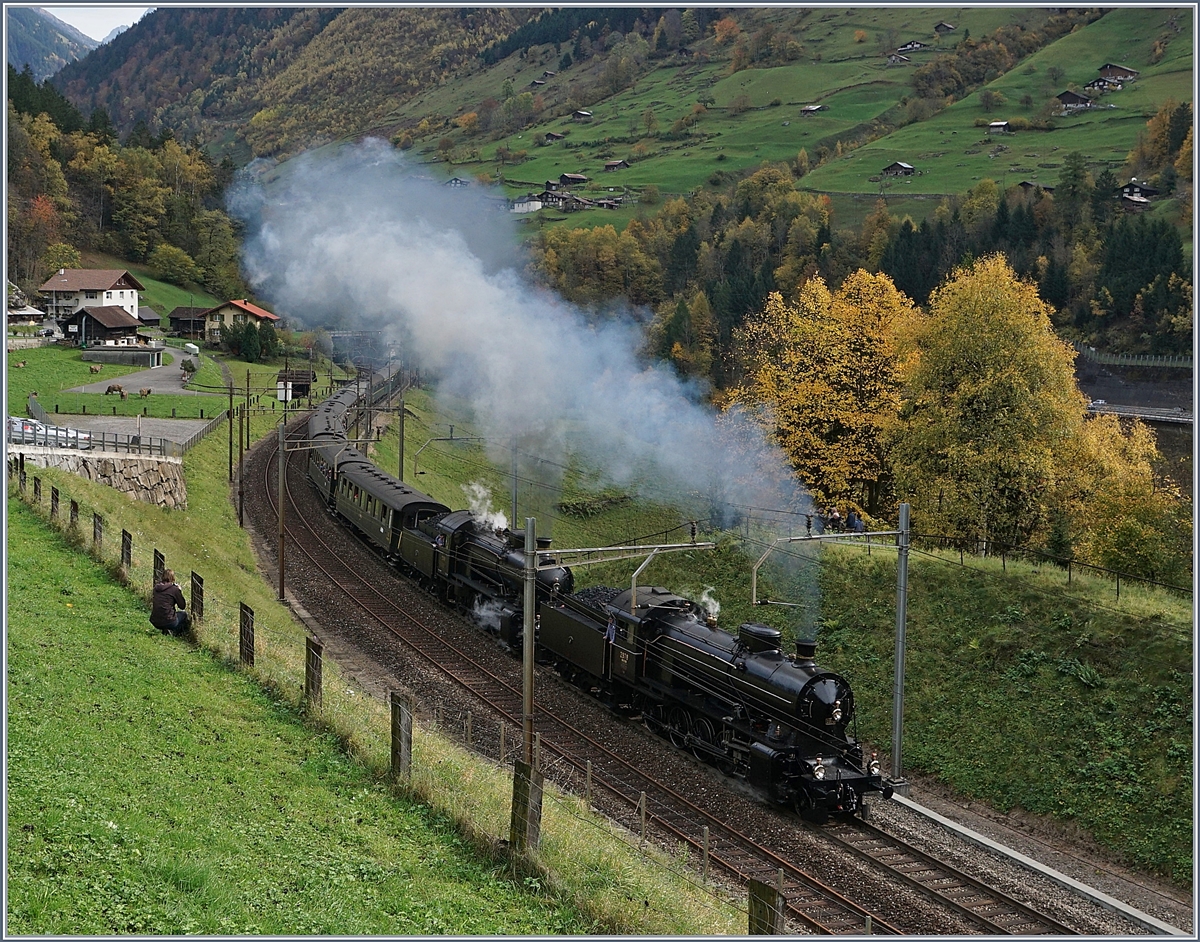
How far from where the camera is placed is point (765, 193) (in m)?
154

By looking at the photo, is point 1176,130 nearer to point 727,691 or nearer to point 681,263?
point 681,263

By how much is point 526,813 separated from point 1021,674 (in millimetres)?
18166

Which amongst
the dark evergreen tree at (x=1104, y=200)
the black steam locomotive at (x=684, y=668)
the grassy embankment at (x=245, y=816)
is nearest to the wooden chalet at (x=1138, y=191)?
the dark evergreen tree at (x=1104, y=200)

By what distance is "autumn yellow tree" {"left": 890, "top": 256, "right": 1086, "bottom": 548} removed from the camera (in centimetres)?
3994

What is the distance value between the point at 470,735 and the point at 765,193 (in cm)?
13827

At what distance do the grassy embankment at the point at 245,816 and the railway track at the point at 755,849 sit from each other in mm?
2335

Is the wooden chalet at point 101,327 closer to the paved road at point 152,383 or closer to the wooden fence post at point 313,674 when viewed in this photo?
the paved road at point 152,383

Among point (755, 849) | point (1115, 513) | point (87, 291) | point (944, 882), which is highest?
point (87, 291)

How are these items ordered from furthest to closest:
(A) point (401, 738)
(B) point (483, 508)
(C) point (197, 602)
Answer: (B) point (483, 508), (C) point (197, 602), (A) point (401, 738)

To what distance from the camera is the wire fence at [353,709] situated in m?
19.3

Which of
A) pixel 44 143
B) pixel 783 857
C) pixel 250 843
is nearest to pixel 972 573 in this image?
pixel 783 857

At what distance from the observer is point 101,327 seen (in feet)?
340

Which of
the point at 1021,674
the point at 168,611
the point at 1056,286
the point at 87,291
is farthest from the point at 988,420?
the point at 87,291

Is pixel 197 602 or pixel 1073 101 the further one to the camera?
pixel 1073 101
